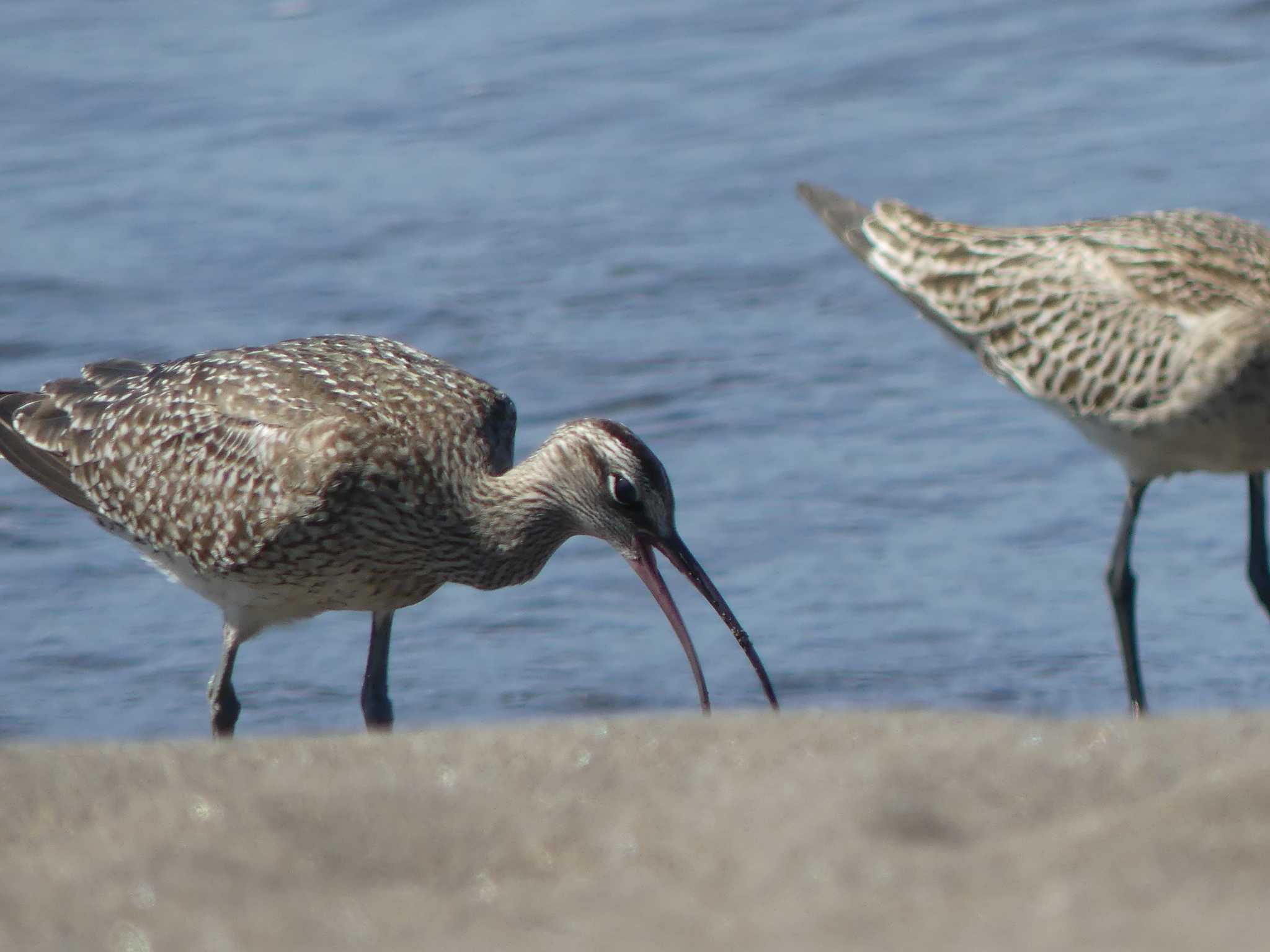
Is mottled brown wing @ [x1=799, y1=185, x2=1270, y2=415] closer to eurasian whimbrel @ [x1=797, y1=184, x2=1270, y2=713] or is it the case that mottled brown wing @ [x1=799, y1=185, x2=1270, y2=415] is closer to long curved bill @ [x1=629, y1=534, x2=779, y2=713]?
eurasian whimbrel @ [x1=797, y1=184, x2=1270, y2=713]

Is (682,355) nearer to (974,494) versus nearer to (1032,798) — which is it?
(974,494)

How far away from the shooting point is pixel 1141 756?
136 inches

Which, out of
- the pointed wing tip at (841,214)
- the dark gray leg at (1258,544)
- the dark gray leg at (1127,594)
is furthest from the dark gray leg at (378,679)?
the dark gray leg at (1258,544)

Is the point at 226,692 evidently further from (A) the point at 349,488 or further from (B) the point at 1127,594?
(B) the point at 1127,594

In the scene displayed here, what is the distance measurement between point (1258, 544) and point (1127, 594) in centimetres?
52

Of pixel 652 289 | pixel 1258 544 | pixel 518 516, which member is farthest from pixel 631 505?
pixel 652 289

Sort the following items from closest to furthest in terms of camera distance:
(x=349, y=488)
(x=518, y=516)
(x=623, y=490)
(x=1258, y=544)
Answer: (x=623, y=490)
(x=349, y=488)
(x=518, y=516)
(x=1258, y=544)

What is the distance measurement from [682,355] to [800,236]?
1.53 metres

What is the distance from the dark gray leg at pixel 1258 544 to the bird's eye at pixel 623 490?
2.39 meters

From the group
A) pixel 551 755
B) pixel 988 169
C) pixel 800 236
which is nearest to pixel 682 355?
pixel 800 236

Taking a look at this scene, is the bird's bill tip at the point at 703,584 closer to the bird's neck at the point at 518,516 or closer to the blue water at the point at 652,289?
the bird's neck at the point at 518,516

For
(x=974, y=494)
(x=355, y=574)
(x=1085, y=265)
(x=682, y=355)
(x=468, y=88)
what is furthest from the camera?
(x=468, y=88)

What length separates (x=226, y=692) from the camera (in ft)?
21.7

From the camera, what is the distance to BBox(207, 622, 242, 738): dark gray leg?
6.57 meters
